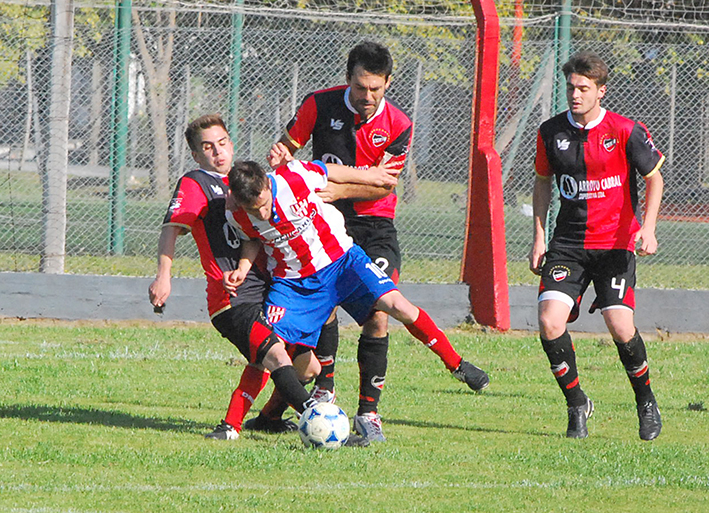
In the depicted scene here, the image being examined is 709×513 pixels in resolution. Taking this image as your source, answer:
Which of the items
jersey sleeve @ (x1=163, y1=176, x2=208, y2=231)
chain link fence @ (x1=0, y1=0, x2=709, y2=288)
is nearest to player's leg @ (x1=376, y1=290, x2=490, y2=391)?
jersey sleeve @ (x1=163, y1=176, x2=208, y2=231)

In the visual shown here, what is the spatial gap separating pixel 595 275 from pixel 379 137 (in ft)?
5.01

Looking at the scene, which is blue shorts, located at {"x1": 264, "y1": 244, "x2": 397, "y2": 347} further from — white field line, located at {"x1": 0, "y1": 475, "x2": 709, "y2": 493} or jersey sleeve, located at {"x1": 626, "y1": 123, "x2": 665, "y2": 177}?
jersey sleeve, located at {"x1": 626, "y1": 123, "x2": 665, "y2": 177}

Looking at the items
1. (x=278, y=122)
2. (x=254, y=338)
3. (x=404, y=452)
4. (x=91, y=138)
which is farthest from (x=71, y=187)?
(x=404, y=452)

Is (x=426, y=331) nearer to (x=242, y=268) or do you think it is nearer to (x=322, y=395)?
(x=322, y=395)

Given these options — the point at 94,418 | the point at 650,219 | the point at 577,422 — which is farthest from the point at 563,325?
the point at 94,418

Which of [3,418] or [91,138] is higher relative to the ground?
[91,138]

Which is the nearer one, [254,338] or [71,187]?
[254,338]

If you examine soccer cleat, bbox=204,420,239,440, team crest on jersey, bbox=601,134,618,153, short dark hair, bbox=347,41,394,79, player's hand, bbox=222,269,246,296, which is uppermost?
short dark hair, bbox=347,41,394,79

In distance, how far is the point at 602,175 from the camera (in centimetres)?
603

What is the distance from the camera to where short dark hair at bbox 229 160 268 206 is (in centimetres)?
521

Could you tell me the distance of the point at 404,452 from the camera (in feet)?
17.4

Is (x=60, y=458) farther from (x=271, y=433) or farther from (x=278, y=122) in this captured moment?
(x=278, y=122)

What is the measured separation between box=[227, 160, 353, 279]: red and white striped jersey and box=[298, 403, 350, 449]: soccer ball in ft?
2.55

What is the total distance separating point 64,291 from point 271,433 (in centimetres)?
450
